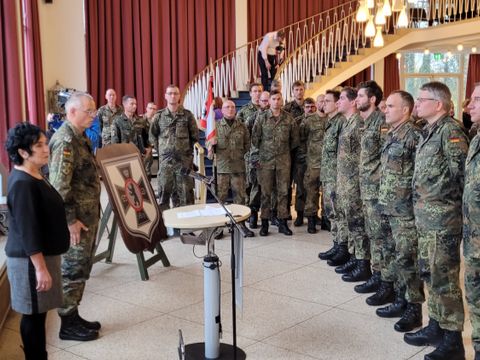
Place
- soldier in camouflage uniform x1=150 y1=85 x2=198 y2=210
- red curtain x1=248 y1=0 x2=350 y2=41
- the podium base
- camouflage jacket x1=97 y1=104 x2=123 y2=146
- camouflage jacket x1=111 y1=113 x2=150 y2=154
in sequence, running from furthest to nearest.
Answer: red curtain x1=248 y1=0 x2=350 y2=41
camouflage jacket x1=97 y1=104 x2=123 y2=146
camouflage jacket x1=111 y1=113 x2=150 y2=154
soldier in camouflage uniform x1=150 y1=85 x2=198 y2=210
the podium base

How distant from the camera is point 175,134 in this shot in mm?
6039

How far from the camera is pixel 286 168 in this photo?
6203 millimetres

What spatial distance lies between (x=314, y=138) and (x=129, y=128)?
7.57 ft

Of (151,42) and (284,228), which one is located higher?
(151,42)

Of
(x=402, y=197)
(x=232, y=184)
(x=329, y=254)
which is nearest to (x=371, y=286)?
(x=329, y=254)

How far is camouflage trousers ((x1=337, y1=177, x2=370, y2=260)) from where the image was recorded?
14.6 feet

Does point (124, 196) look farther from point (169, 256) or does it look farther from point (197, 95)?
point (197, 95)

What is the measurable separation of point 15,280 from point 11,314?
145cm

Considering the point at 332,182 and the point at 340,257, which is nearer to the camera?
the point at 340,257

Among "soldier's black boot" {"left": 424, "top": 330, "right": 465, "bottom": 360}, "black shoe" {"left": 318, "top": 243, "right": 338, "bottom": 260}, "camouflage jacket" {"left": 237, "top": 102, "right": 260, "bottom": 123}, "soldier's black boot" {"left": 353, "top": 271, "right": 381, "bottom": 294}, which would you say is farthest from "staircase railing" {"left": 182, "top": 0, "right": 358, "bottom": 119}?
"soldier's black boot" {"left": 424, "top": 330, "right": 465, "bottom": 360}

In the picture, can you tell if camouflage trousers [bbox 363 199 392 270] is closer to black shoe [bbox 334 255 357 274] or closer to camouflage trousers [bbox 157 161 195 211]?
black shoe [bbox 334 255 357 274]

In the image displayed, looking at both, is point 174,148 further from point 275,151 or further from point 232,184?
point 275,151

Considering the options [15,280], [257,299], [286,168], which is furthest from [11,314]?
[286,168]

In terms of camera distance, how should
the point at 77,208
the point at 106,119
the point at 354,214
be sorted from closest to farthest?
the point at 77,208
the point at 354,214
the point at 106,119
